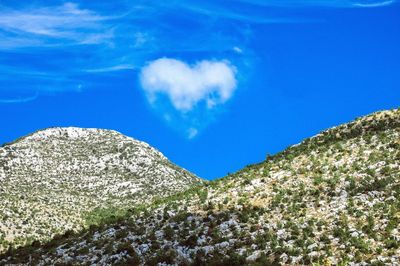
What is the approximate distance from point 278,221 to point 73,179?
273ft

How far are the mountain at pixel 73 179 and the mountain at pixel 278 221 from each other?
114 feet

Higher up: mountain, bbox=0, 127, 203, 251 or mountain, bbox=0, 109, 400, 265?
mountain, bbox=0, 127, 203, 251

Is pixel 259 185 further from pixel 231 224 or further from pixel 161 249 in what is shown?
pixel 161 249

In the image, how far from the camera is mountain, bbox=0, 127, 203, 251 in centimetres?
8288

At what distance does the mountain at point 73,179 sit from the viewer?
82.9 m

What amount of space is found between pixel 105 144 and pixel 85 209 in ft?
134

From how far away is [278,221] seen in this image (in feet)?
117

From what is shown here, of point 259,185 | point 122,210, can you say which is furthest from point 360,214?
point 122,210

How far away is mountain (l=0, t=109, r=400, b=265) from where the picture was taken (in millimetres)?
30312

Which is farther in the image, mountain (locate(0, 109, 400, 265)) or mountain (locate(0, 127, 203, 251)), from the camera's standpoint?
mountain (locate(0, 127, 203, 251))

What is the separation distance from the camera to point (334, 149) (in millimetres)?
48531

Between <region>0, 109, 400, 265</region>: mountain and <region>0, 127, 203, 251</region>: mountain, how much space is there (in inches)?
1362

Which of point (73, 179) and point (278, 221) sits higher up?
point (73, 179)

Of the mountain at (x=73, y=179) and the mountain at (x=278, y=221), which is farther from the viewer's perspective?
the mountain at (x=73, y=179)
